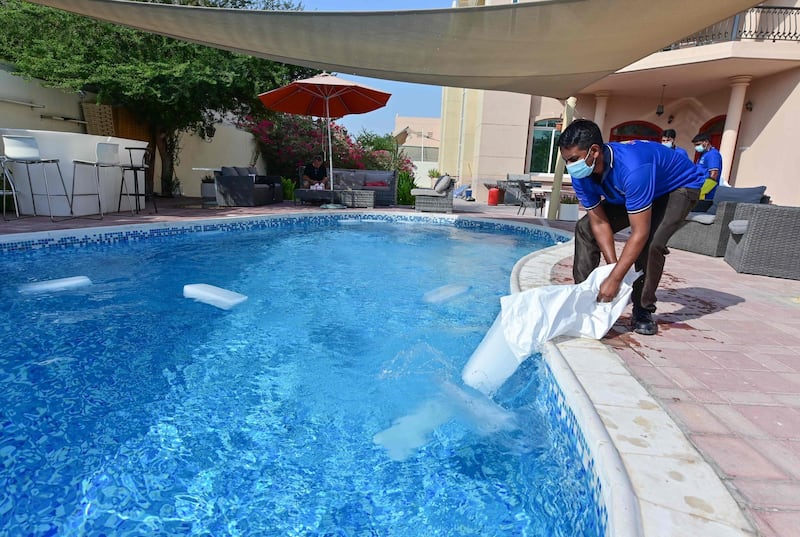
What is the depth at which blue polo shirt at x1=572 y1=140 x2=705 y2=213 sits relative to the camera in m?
2.29

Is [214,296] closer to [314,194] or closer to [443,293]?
[443,293]

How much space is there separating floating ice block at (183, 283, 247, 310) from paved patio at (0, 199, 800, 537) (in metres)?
2.89

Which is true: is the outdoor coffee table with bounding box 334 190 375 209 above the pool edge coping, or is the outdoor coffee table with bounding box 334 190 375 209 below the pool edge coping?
above

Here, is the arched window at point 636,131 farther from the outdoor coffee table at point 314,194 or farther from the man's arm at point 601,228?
the man's arm at point 601,228

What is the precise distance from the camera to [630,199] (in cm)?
230

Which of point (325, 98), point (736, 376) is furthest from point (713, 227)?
point (325, 98)

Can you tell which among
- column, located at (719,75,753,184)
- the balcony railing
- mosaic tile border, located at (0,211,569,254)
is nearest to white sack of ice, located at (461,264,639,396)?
mosaic tile border, located at (0,211,569,254)

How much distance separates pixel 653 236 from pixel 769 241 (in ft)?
8.97

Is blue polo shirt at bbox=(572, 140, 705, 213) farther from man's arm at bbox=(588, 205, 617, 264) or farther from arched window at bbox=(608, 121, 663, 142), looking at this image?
arched window at bbox=(608, 121, 663, 142)

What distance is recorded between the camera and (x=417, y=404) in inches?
100

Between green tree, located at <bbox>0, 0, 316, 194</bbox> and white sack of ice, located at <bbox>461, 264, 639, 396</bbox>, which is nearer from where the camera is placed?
white sack of ice, located at <bbox>461, 264, 639, 396</bbox>

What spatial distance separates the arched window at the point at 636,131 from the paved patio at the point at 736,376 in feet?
33.2

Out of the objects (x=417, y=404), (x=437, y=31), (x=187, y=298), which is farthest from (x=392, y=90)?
(x=417, y=404)

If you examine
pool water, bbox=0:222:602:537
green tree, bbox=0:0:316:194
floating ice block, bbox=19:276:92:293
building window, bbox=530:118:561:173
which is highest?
green tree, bbox=0:0:316:194
